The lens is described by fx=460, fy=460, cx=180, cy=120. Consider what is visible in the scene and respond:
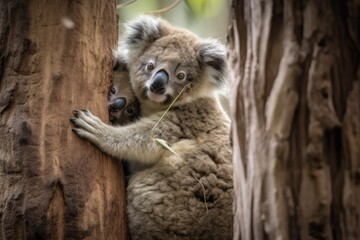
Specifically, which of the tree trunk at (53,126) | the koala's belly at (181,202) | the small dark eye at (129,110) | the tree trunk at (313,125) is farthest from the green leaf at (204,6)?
the tree trunk at (313,125)

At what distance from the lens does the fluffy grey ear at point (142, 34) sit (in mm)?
Answer: 3969

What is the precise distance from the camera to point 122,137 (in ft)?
10.6

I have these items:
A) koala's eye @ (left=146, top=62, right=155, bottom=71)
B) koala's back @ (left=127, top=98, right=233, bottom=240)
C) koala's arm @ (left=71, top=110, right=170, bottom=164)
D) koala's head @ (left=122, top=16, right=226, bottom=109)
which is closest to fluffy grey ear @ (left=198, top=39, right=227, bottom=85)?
koala's head @ (left=122, top=16, right=226, bottom=109)

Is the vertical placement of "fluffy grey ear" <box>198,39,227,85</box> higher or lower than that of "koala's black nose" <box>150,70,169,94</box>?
higher

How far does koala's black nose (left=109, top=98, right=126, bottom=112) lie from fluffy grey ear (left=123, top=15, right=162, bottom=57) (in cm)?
62

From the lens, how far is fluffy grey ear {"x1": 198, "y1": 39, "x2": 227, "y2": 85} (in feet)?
12.5

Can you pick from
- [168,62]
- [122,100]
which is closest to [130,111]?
[122,100]

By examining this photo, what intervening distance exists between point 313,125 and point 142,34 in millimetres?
2543

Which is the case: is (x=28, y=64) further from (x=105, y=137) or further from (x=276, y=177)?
(x=276, y=177)

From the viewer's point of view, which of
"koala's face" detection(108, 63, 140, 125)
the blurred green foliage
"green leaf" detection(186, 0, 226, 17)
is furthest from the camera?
"koala's face" detection(108, 63, 140, 125)

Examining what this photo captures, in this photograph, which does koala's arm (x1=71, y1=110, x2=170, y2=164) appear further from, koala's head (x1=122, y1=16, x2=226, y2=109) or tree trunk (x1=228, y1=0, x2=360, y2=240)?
tree trunk (x1=228, y1=0, x2=360, y2=240)

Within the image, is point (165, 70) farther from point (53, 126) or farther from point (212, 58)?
point (53, 126)

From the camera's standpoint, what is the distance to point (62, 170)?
2.69 m

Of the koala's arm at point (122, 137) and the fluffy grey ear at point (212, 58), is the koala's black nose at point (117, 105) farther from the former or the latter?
the fluffy grey ear at point (212, 58)
